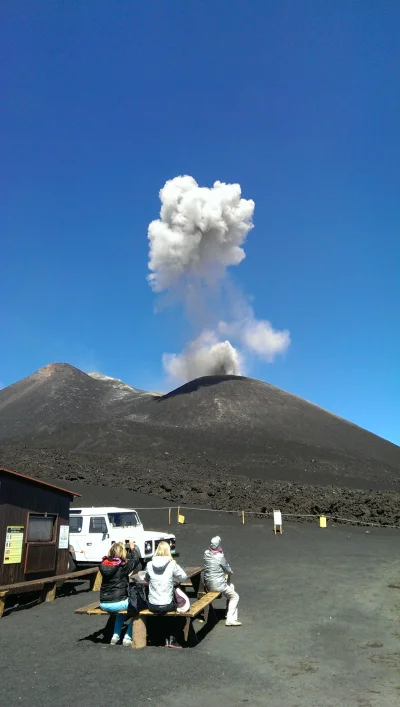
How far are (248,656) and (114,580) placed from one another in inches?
84.8

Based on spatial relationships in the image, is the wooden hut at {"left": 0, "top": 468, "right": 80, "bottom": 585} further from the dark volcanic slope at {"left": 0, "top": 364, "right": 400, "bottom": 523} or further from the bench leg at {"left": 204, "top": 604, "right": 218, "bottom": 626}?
the dark volcanic slope at {"left": 0, "top": 364, "right": 400, "bottom": 523}

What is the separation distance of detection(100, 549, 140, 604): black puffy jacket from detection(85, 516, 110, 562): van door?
8614 mm

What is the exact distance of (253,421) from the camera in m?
95.1

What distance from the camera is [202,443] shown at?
3088 inches

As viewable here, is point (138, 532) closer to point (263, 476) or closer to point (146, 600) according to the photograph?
point (146, 600)

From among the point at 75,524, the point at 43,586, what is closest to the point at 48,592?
the point at 43,586

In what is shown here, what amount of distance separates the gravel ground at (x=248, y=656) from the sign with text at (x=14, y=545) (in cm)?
105

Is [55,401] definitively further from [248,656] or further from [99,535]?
[248,656]

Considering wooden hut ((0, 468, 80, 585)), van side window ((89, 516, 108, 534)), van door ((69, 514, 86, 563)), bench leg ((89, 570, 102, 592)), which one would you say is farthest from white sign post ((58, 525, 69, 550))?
van door ((69, 514, 86, 563))

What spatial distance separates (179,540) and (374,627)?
651 inches

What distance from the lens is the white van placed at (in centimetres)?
1594

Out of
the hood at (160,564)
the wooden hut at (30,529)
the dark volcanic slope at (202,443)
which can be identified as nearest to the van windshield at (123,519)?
the wooden hut at (30,529)

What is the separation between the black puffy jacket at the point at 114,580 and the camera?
7.64 metres

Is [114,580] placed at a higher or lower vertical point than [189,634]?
higher
